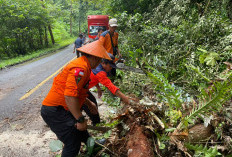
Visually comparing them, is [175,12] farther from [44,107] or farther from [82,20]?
[82,20]

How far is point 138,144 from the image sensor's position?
6.34 feet

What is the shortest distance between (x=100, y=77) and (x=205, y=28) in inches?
138

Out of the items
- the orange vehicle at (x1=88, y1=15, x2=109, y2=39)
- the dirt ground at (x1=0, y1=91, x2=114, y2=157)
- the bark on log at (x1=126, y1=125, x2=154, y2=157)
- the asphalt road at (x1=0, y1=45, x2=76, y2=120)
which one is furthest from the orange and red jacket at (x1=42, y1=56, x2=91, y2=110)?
the orange vehicle at (x1=88, y1=15, x2=109, y2=39)

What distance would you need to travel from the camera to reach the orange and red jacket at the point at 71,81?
5.30 ft

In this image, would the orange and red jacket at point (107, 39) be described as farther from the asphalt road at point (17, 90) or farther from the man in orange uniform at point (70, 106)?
the man in orange uniform at point (70, 106)

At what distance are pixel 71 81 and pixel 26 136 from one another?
6.12 feet

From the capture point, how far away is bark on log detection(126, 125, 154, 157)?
1.84 m

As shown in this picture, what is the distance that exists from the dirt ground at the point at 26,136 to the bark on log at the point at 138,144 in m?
1.21

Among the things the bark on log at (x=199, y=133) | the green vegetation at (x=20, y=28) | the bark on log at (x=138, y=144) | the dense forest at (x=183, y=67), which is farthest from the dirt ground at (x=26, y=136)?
the green vegetation at (x=20, y=28)

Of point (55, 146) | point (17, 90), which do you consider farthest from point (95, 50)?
point (17, 90)

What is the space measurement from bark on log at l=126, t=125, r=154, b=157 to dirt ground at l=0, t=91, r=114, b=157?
121 cm

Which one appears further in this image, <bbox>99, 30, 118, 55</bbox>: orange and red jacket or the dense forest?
<bbox>99, 30, 118, 55</bbox>: orange and red jacket

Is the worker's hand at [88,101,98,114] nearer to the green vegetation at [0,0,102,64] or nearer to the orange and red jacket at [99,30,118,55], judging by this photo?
the orange and red jacket at [99,30,118,55]

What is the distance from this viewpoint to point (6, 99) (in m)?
4.23
